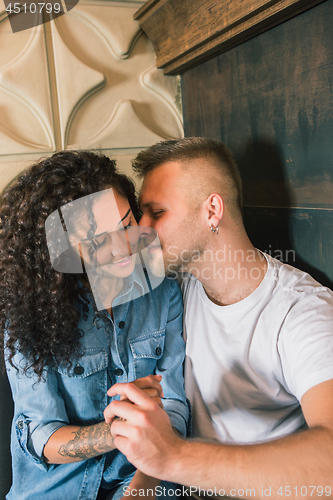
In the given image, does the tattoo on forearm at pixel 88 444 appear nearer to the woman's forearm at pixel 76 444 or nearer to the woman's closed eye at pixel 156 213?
the woman's forearm at pixel 76 444

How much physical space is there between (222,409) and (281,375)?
0.80 feet

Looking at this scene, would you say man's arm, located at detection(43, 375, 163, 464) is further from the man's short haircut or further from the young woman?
the man's short haircut

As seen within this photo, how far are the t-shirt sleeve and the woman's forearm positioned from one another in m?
0.54

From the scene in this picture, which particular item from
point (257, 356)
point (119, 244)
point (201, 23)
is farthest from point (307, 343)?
point (201, 23)

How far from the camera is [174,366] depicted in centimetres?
125

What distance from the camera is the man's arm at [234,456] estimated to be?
77cm

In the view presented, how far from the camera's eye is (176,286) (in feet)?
4.65

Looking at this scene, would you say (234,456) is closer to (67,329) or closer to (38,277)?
(67,329)

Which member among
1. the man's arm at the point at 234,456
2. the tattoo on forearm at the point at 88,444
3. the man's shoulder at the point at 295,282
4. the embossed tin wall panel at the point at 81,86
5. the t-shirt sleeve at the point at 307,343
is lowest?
the tattoo on forearm at the point at 88,444

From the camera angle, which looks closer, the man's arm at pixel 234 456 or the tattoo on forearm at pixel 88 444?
the man's arm at pixel 234 456

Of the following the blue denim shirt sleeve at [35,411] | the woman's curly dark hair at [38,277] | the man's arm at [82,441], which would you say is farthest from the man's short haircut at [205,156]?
the blue denim shirt sleeve at [35,411]

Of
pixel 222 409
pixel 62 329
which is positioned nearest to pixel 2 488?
pixel 62 329

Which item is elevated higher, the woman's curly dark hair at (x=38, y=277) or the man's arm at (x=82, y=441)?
the woman's curly dark hair at (x=38, y=277)

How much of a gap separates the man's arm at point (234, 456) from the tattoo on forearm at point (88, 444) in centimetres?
17
